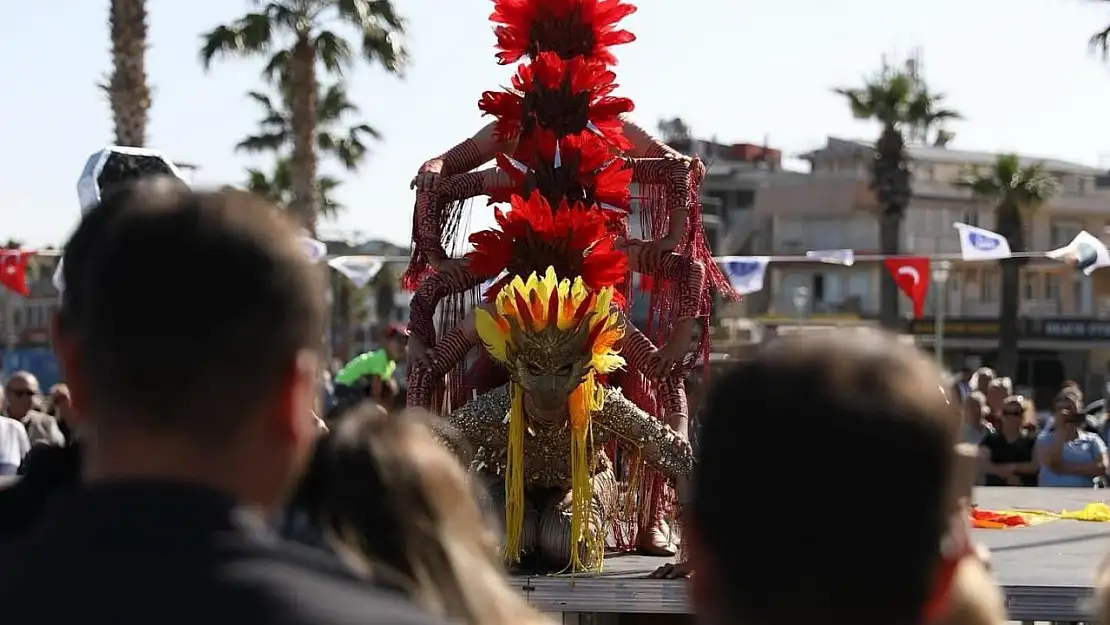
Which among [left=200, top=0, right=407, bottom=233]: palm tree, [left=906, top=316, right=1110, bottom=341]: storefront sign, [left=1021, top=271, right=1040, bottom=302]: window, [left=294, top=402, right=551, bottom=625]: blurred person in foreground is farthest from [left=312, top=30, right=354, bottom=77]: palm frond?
[left=1021, top=271, right=1040, bottom=302]: window

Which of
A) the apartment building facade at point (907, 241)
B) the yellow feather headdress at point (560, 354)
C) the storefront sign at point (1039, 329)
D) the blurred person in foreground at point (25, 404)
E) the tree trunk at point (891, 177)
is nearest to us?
the yellow feather headdress at point (560, 354)

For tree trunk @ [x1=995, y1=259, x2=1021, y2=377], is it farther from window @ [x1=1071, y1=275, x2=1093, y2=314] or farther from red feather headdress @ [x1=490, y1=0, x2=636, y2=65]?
red feather headdress @ [x1=490, y1=0, x2=636, y2=65]

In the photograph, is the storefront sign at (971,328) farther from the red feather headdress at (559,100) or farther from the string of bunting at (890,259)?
the red feather headdress at (559,100)

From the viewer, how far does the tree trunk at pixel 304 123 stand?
2380 centimetres

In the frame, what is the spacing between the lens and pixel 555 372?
6305mm

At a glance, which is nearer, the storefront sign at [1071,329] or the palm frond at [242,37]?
the palm frond at [242,37]

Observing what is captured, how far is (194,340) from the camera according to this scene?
178 centimetres

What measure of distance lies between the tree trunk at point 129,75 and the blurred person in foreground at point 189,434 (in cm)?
1852

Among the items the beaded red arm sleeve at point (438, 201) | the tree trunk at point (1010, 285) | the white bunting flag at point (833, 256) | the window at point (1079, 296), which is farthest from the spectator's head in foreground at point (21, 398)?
the window at point (1079, 296)

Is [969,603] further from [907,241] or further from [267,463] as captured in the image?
[907,241]

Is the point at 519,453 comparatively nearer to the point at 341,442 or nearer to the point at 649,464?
the point at 649,464

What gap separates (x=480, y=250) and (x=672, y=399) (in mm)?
1097

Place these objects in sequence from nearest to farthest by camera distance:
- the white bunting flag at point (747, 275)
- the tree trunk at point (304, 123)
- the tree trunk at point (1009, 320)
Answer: the white bunting flag at point (747, 275) → the tree trunk at point (304, 123) → the tree trunk at point (1009, 320)

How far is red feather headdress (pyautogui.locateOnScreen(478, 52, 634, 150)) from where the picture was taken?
286 inches
